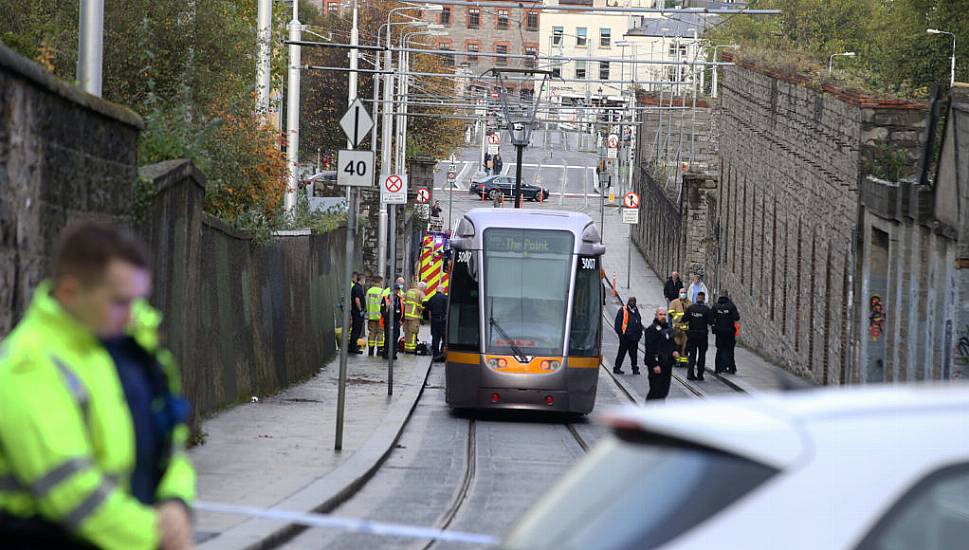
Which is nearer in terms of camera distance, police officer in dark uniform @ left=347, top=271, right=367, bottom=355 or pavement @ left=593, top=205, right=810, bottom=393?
pavement @ left=593, top=205, right=810, bottom=393

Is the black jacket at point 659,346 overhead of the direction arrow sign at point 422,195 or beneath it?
beneath

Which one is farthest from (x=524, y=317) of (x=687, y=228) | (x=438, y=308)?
(x=687, y=228)

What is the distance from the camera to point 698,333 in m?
31.9

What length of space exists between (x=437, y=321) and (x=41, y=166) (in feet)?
77.8

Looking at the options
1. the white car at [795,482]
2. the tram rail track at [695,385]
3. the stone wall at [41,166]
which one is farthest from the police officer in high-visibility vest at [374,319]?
the white car at [795,482]

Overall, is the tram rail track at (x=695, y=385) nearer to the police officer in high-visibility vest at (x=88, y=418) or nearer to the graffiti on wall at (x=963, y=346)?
the graffiti on wall at (x=963, y=346)

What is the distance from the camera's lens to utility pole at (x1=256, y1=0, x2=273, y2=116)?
25.4 m

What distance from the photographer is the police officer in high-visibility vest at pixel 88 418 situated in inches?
157

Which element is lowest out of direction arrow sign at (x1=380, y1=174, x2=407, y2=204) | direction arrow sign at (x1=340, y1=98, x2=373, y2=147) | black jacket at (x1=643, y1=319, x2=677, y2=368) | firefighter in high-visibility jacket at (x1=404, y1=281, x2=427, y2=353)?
firefighter in high-visibility jacket at (x1=404, y1=281, x2=427, y2=353)

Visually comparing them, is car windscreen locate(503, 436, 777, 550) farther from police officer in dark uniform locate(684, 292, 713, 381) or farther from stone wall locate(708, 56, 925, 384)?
police officer in dark uniform locate(684, 292, 713, 381)

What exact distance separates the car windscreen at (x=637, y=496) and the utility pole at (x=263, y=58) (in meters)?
21.3

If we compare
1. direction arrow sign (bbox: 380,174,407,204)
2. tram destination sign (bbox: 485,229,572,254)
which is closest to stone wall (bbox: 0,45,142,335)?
tram destination sign (bbox: 485,229,572,254)

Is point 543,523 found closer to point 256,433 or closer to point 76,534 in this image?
point 76,534

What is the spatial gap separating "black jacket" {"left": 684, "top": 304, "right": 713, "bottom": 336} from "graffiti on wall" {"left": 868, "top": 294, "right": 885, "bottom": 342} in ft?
16.3
